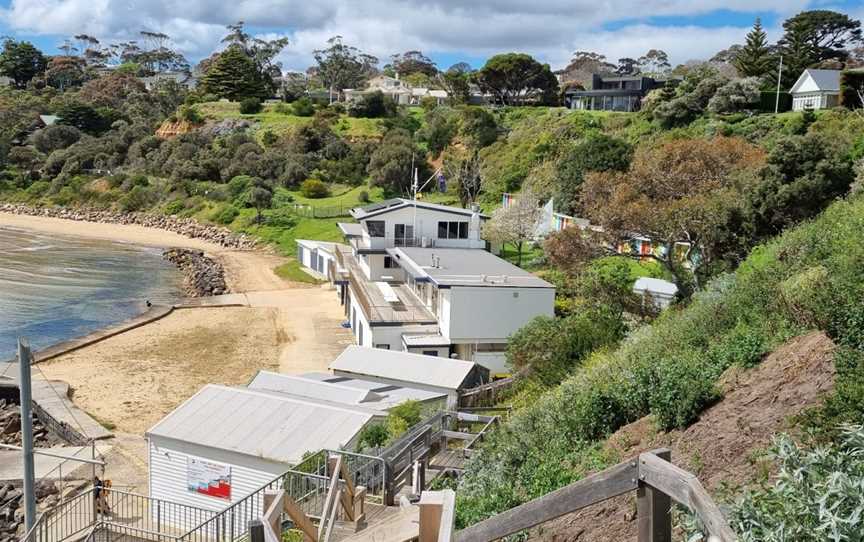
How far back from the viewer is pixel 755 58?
6638cm

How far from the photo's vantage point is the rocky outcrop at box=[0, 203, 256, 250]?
68188 millimetres

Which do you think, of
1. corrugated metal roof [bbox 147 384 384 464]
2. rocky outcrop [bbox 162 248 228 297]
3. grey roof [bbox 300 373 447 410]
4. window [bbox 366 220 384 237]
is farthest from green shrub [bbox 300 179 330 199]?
corrugated metal roof [bbox 147 384 384 464]

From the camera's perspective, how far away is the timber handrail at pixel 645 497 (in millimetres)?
3801

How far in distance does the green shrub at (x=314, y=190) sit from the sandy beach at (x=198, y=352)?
27890 mm

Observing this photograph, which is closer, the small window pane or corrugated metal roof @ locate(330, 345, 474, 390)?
corrugated metal roof @ locate(330, 345, 474, 390)

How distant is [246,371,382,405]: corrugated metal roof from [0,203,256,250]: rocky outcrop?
44.8 metres

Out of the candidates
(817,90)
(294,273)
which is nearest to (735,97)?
(817,90)

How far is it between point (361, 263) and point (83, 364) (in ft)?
46.9

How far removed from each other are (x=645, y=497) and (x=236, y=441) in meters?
13.1

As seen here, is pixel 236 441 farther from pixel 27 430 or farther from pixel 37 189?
pixel 37 189

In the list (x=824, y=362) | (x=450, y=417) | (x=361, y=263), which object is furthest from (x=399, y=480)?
(x=361, y=263)

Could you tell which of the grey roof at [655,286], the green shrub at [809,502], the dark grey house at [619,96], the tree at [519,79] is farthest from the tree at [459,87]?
the green shrub at [809,502]

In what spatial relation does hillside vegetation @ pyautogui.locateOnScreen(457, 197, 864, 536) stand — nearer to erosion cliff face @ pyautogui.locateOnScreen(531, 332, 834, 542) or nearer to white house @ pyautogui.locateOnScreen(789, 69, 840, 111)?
erosion cliff face @ pyautogui.locateOnScreen(531, 332, 834, 542)

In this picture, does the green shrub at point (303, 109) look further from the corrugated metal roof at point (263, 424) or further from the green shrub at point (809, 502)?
the green shrub at point (809, 502)
